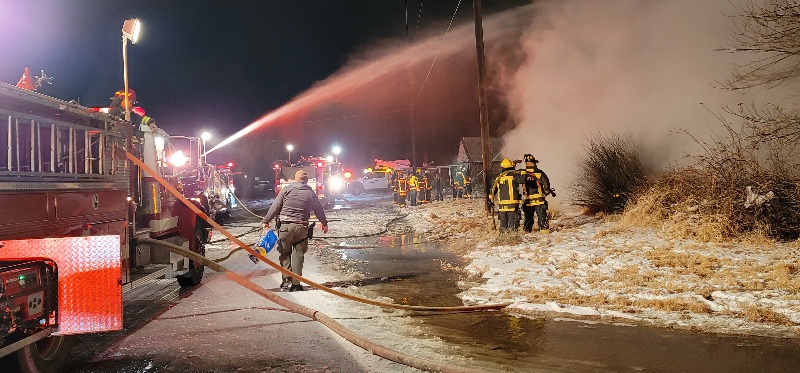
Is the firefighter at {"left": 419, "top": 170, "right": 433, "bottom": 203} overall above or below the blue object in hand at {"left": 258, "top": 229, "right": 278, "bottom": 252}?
above

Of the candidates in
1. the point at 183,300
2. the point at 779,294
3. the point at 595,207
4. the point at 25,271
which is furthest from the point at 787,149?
the point at 25,271

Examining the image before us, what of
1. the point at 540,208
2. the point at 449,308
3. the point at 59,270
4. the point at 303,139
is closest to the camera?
the point at 59,270

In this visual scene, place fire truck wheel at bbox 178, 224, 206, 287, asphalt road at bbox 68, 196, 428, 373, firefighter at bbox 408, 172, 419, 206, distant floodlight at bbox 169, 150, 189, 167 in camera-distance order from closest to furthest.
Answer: asphalt road at bbox 68, 196, 428, 373 → fire truck wheel at bbox 178, 224, 206, 287 → distant floodlight at bbox 169, 150, 189, 167 → firefighter at bbox 408, 172, 419, 206

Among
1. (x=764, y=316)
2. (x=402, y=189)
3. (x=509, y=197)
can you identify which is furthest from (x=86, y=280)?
(x=402, y=189)

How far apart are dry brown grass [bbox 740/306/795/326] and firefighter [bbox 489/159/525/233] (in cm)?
554

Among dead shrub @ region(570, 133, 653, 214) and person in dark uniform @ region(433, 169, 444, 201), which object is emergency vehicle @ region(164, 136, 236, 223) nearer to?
dead shrub @ region(570, 133, 653, 214)

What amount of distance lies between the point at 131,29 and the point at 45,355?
3.72 meters

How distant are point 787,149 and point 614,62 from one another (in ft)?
26.2

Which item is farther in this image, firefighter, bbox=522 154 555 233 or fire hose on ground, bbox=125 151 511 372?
firefighter, bbox=522 154 555 233

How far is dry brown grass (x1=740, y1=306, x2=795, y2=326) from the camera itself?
4.40m

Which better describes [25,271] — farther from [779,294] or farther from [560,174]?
[560,174]

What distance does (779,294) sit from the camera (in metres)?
5.01

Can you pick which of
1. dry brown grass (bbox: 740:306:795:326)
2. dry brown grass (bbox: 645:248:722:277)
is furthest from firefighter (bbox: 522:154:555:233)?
dry brown grass (bbox: 740:306:795:326)

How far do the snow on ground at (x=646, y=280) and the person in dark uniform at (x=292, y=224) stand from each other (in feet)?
→ 7.31
